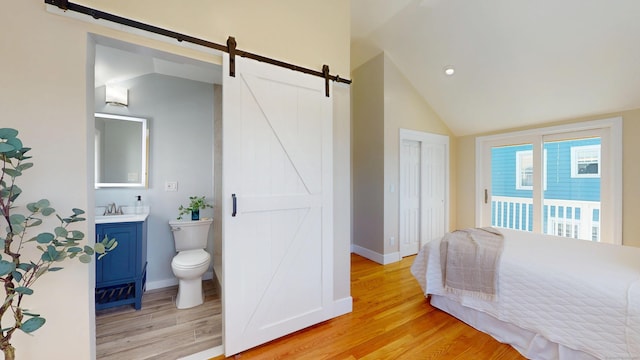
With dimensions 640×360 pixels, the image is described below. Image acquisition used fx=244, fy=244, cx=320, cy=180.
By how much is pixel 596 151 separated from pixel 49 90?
5245 mm

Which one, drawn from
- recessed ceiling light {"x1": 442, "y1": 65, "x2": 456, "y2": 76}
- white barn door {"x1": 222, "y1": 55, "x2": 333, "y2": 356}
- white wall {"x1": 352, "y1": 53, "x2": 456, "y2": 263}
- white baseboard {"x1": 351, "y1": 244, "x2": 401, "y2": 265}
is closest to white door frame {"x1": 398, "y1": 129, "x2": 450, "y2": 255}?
white wall {"x1": 352, "y1": 53, "x2": 456, "y2": 263}

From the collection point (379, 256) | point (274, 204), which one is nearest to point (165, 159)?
point (274, 204)

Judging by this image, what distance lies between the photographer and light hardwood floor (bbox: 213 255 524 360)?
172 centimetres

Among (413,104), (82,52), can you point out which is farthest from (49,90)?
(413,104)

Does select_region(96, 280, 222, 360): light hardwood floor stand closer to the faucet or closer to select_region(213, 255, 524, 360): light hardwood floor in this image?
select_region(213, 255, 524, 360): light hardwood floor

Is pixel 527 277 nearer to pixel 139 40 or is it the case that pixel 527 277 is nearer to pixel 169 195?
pixel 139 40

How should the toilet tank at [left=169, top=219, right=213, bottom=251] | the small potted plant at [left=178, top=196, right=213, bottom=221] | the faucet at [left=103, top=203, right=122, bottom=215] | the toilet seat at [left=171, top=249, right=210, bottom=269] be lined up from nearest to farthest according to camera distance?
the toilet seat at [left=171, top=249, right=210, bottom=269]
the faucet at [left=103, top=203, right=122, bottom=215]
the toilet tank at [left=169, top=219, right=213, bottom=251]
the small potted plant at [left=178, top=196, right=213, bottom=221]

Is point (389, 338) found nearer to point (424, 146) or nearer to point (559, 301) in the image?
point (559, 301)

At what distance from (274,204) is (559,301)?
77.1 inches

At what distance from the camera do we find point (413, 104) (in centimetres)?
393

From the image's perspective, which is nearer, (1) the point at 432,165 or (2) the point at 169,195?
(2) the point at 169,195

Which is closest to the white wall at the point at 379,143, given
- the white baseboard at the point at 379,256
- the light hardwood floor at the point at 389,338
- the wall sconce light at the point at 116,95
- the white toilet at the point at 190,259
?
the white baseboard at the point at 379,256

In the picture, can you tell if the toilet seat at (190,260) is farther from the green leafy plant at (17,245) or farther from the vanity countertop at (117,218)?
the green leafy plant at (17,245)

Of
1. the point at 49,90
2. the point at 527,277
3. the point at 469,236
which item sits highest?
the point at 49,90
